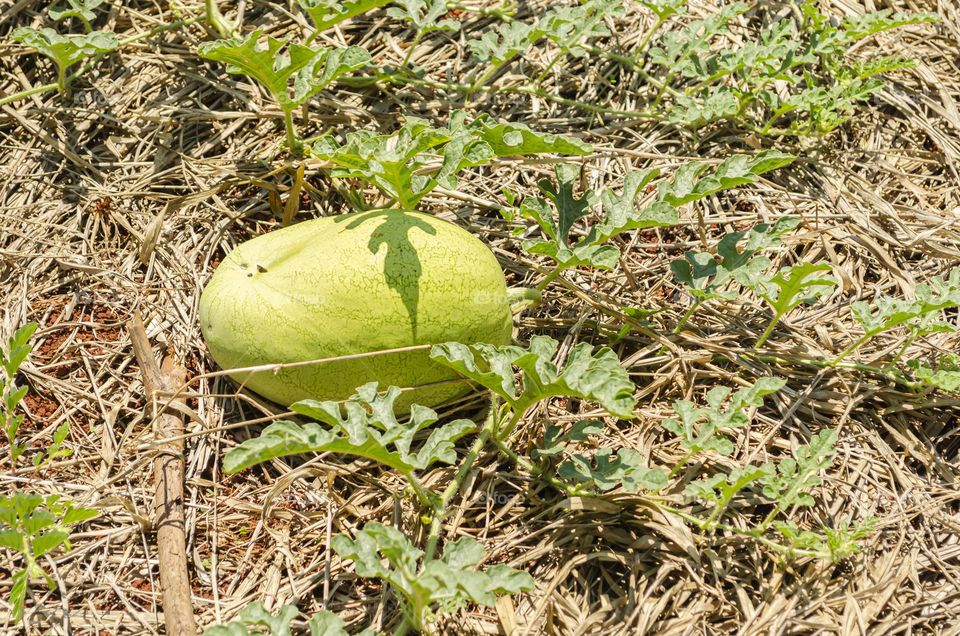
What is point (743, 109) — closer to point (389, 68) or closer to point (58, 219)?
point (389, 68)

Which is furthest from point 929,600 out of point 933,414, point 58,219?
point 58,219

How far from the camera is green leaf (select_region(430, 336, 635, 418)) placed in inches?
95.3

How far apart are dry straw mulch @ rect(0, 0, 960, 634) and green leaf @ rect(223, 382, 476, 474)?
1.42 feet

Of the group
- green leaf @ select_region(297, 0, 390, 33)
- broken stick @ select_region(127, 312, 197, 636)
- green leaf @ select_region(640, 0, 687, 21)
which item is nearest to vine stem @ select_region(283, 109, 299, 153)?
green leaf @ select_region(297, 0, 390, 33)

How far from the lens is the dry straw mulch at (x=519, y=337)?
2.64 metres

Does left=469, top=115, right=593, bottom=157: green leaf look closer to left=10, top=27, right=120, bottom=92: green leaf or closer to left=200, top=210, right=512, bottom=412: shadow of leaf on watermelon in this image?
left=200, top=210, right=512, bottom=412: shadow of leaf on watermelon

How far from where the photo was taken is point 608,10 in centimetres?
351

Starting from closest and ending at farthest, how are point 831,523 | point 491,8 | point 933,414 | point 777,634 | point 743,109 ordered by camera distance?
point 777,634
point 831,523
point 933,414
point 743,109
point 491,8

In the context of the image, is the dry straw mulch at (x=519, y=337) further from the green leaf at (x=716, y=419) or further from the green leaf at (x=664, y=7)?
the green leaf at (x=664, y=7)

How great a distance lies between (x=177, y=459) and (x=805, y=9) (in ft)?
9.74

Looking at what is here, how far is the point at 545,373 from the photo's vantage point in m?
2.46

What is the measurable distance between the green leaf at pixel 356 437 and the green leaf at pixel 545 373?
0.53 ft

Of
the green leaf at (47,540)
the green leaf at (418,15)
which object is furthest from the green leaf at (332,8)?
the green leaf at (47,540)

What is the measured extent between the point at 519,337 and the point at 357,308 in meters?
0.73
